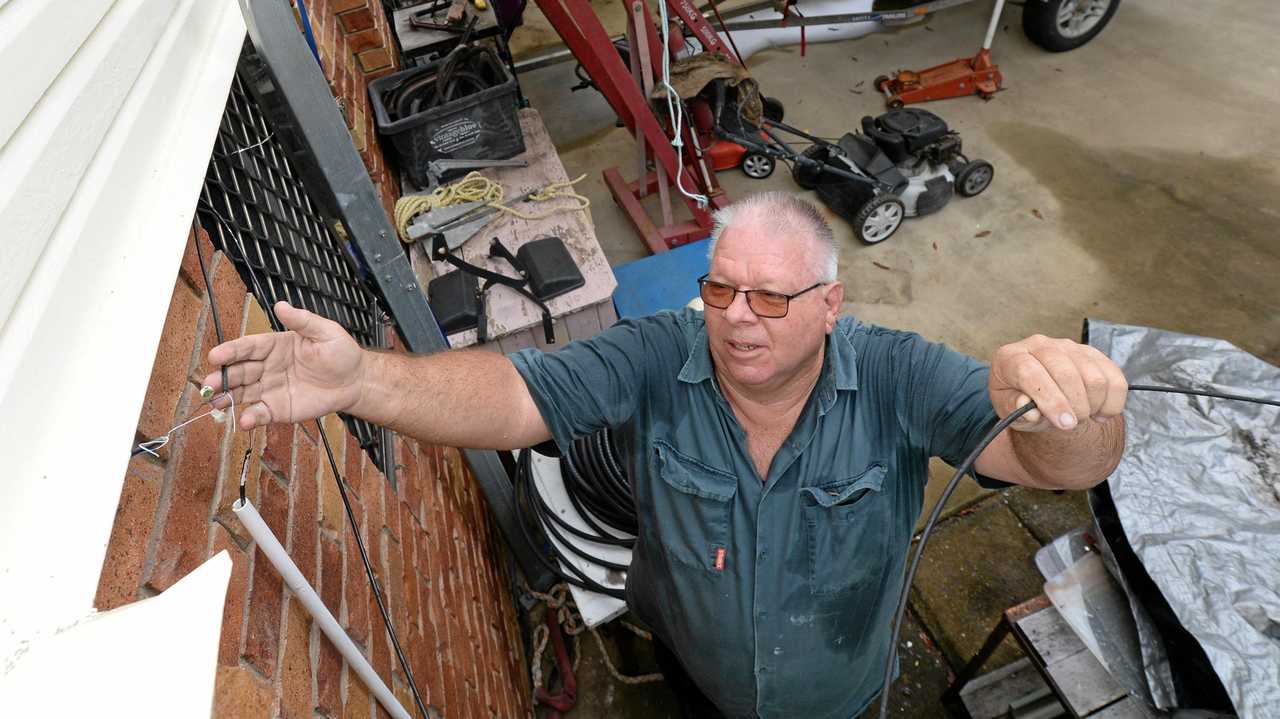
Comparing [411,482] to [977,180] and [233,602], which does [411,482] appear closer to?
[233,602]

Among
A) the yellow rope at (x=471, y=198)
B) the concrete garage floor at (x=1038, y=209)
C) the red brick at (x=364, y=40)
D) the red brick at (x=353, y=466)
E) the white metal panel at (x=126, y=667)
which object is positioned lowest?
the concrete garage floor at (x=1038, y=209)

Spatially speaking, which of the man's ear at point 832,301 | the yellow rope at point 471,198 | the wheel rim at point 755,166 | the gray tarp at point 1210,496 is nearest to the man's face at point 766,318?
the man's ear at point 832,301

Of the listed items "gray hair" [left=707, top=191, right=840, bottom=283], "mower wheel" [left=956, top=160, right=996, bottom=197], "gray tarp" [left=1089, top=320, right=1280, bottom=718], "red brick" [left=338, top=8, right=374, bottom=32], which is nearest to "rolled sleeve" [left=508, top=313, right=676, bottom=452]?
"gray hair" [left=707, top=191, right=840, bottom=283]

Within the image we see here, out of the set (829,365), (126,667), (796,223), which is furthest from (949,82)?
(126,667)

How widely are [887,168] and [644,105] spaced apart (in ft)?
5.58

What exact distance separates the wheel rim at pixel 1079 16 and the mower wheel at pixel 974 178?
2.21 m

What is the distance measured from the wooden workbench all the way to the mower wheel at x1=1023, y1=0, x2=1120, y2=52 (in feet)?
15.9

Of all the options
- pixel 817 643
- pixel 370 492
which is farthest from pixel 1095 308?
pixel 370 492

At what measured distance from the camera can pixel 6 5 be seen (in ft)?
2.01

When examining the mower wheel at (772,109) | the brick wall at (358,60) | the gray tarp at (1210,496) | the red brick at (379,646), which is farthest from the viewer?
the mower wheel at (772,109)

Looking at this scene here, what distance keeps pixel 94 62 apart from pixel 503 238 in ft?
7.84

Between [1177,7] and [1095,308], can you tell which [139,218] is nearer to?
[1095,308]

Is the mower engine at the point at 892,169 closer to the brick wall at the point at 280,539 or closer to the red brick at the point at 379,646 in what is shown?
the brick wall at the point at 280,539

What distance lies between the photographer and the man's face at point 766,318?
4.99 ft
